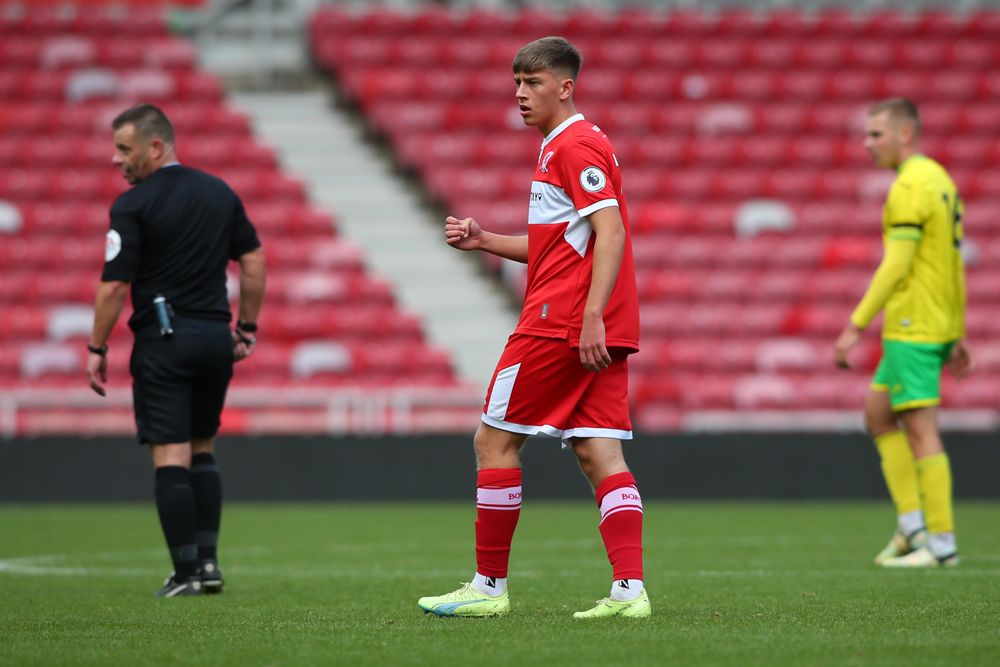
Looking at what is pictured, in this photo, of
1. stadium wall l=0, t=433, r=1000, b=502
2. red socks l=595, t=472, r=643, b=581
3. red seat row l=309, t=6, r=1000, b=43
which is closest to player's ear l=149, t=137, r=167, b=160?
red socks l=595, t=472, r=643, b=581

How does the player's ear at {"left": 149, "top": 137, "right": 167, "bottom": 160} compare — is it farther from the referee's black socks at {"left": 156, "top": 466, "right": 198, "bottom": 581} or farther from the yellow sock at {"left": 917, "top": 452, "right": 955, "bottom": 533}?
the yellow sock at {"left": 917, "top": 452, "right": 955, "bottom": 533}

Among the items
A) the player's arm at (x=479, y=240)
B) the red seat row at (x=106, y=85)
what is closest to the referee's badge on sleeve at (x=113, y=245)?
the player's arm at (x=479, y=240)

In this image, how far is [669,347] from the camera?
14570 mm

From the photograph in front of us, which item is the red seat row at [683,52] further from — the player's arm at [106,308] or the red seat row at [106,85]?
the player's arm at [106,308]

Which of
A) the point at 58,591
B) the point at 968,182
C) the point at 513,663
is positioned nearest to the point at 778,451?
the point at 968,182

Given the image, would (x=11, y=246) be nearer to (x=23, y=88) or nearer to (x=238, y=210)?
(x=23, y=88)

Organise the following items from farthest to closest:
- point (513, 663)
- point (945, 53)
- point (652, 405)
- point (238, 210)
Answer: point (945, 53) → point (652, 405) → point (238, 210) → point (513, 663)

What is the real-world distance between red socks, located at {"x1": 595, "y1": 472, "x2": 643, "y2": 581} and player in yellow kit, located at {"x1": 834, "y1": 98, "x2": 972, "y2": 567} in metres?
2.47

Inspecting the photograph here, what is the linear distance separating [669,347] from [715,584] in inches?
332

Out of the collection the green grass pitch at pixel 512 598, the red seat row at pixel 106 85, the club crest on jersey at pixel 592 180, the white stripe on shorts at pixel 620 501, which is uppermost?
the red seat row at pixel 106 85

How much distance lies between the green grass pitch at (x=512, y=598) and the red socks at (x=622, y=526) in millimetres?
192

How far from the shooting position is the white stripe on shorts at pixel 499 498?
16.5ft

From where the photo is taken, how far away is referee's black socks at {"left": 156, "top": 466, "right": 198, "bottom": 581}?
19.9 ft

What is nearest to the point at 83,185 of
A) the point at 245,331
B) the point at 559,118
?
the point at 245,331
